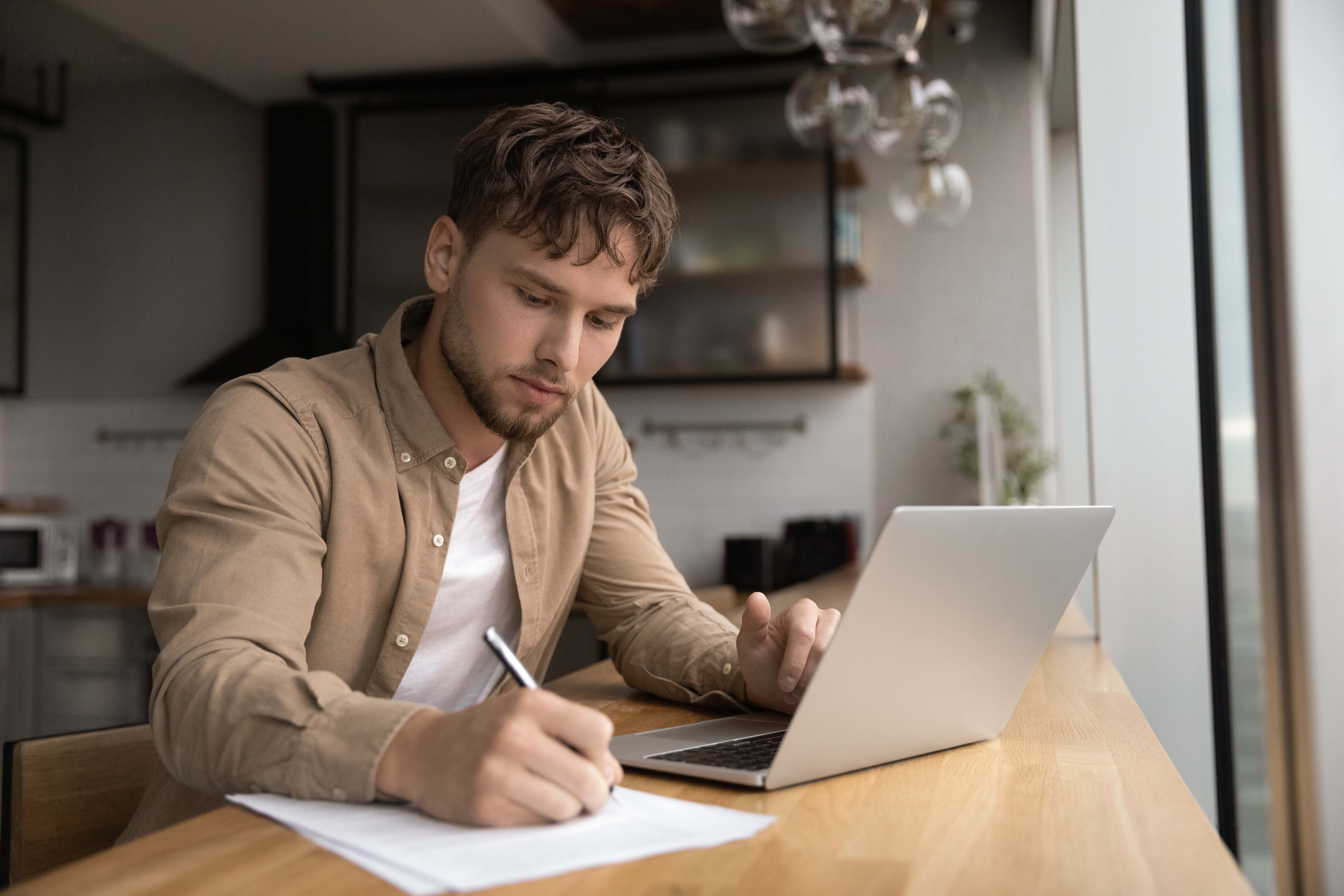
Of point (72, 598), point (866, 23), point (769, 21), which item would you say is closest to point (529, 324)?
point (866, 23)

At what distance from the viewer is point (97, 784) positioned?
113 centimetres

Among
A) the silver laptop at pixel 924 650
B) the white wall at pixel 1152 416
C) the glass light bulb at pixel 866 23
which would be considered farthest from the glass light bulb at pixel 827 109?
the silver laptop at pixel 924 650

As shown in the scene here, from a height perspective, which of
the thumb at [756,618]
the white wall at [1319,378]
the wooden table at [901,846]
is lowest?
the wooden table at [901,846]

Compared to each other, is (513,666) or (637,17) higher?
(637,17)

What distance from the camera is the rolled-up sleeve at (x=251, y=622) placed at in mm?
791

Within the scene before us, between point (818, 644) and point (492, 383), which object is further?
point (492, 383)

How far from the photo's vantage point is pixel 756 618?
1130 millimetres

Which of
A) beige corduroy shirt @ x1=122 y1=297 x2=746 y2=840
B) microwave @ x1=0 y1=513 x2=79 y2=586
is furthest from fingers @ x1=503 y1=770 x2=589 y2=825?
microwave @ x1=0 y1=513 x2=79 y2=586

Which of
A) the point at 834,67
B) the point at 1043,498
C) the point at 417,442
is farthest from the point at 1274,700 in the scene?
the point at 1043,498

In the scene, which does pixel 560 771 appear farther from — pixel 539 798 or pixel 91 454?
pixel 91 454

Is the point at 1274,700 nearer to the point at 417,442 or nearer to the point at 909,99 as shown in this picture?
the point at 417,442

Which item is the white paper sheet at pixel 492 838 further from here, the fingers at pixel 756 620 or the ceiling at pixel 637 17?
the ceiling at pixel 637 17

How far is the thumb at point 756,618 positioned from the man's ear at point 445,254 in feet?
1.73

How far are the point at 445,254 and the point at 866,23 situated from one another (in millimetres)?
1076
